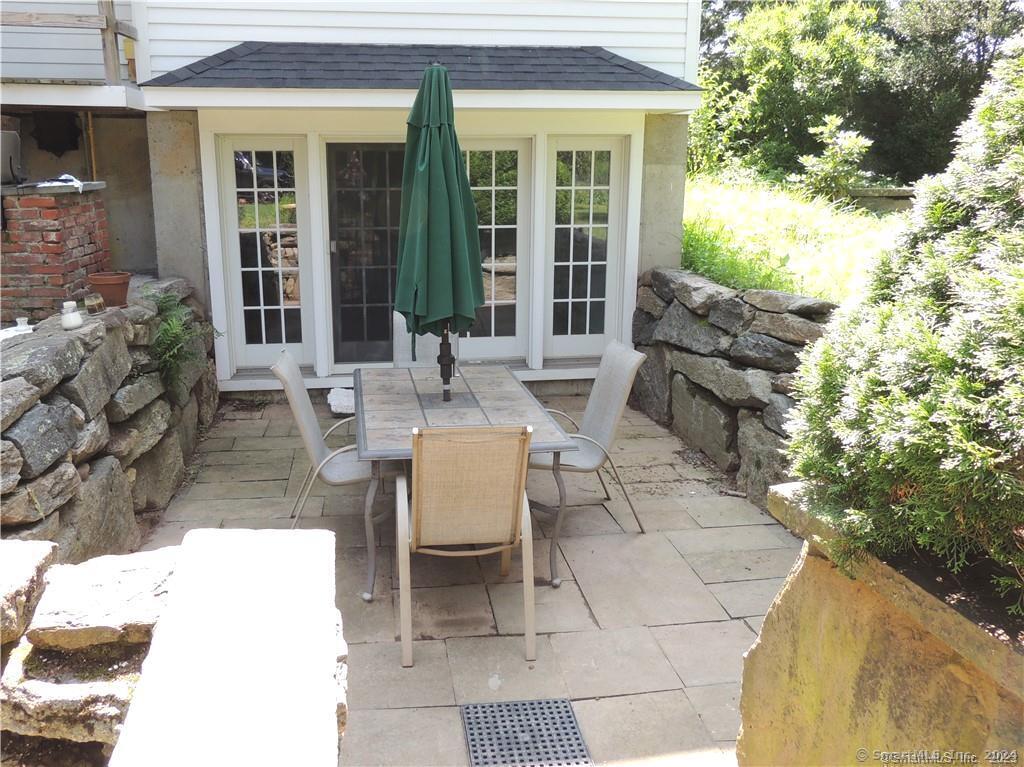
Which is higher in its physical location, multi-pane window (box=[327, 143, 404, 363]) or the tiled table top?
multi-pane window (box=[327, 143, 404, 363])

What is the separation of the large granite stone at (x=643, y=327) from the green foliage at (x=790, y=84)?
8360 millimetres

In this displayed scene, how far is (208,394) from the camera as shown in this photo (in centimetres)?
631

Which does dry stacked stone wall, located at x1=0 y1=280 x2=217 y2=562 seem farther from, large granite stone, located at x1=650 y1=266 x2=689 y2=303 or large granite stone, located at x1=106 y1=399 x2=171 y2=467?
large granite stone, located at x1=650 y1=266 x2=689 y2=303

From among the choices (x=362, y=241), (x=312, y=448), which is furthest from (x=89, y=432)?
(x=362, y=241)

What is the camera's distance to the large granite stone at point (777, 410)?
4.71 metres

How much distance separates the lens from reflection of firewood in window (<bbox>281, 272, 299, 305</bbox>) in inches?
267

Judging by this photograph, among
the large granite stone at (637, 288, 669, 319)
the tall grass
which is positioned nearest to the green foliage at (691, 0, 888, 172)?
the tall grass

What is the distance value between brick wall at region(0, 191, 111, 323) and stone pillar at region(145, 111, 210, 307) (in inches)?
40.4

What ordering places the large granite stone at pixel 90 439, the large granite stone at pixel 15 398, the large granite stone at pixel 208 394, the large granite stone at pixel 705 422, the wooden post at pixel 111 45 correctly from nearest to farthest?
the large granite stone at pixel 15 398, the large granite stone at pixel 90 439, the large granite stone at pixel 705 422, the wooden post at pixel 111 45, the large granite stone at pixel 208 394

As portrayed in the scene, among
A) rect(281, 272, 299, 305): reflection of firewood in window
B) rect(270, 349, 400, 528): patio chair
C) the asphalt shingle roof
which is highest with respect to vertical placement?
the asphalt shingle roof

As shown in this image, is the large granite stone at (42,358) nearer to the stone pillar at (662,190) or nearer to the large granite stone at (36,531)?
the large granite stone at (36,531)

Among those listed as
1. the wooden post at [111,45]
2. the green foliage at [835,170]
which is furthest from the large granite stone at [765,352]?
the green foliage at [835,170]

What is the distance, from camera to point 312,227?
6.51 metres

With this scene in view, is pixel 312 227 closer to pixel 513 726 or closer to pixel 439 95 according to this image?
pixel 439 95
